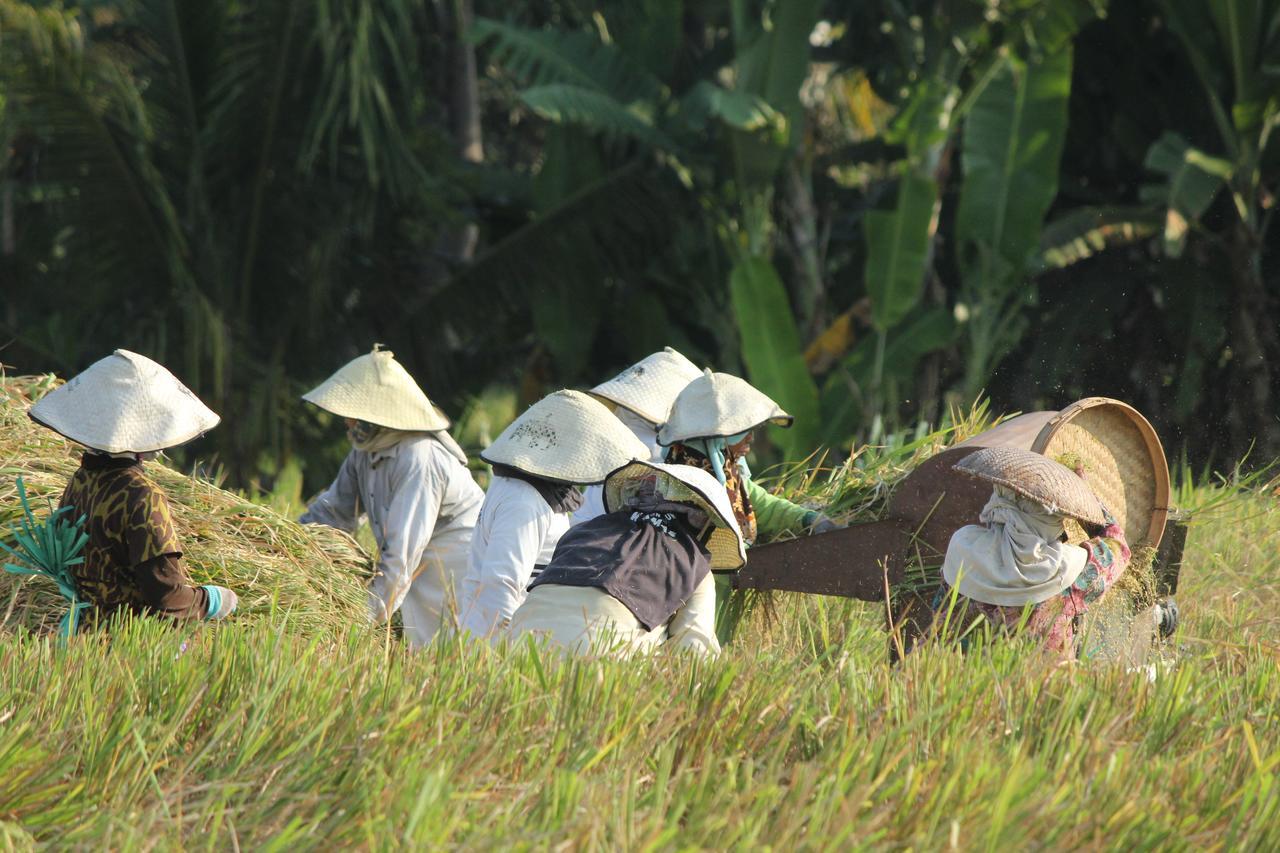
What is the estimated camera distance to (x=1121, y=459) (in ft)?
15.4

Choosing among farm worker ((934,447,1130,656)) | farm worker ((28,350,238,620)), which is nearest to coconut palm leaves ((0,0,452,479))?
farm worker ((28,350,238,620))

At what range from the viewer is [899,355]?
10945mm

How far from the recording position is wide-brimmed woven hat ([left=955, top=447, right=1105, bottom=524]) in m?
3.77

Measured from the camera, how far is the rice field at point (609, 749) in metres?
2.41

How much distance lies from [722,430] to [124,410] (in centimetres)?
164

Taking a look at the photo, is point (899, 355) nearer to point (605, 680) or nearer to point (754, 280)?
point (754, 280)

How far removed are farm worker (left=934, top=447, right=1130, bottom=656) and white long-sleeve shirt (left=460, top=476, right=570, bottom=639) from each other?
113cm

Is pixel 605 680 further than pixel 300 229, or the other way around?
pixel 300 229

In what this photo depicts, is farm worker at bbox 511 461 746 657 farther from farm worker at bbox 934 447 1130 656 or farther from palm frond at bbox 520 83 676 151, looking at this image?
palm frond at bbox 520 83 676 151

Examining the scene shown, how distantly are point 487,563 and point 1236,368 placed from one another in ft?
27.3

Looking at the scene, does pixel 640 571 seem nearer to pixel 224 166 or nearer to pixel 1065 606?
pixel 1065 606

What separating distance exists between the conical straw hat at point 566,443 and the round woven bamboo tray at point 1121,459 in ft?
4.19

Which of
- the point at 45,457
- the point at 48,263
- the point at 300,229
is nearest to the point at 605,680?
the point at 45,457

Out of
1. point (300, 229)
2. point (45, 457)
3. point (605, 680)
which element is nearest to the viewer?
point (605, 680)
